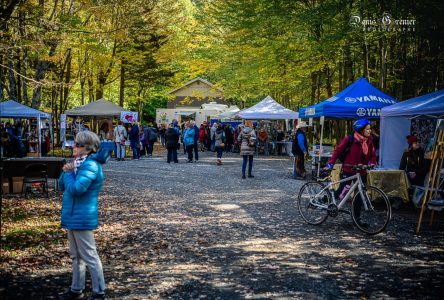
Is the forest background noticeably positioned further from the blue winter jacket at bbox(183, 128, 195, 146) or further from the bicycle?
the bicycle

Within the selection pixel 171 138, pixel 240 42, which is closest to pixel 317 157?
pixel 171 138

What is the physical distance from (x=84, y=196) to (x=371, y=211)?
17.4ft

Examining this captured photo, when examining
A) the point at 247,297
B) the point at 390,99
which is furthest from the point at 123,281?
the point at 390,99

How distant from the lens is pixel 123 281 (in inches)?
223

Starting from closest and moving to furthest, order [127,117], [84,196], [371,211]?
[84,196] → [371,211] → [127,117]

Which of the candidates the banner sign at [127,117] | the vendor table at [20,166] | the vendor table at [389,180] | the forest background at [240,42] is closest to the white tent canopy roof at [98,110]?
the banner sign at [127,117]

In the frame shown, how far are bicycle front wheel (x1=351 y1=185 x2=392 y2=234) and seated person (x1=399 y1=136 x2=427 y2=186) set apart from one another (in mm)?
3089

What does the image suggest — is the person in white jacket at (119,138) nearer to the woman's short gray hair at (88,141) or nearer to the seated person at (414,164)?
the seated person at (414,164)

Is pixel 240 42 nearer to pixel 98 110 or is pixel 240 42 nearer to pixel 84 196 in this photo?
pixel 98 110

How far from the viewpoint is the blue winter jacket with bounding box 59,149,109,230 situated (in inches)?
188

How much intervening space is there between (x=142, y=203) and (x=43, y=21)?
5.19 metres

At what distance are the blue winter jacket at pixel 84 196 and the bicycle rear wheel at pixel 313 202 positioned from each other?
526 cm

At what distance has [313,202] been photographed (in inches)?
364

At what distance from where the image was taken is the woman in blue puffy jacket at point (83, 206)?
189 inches
